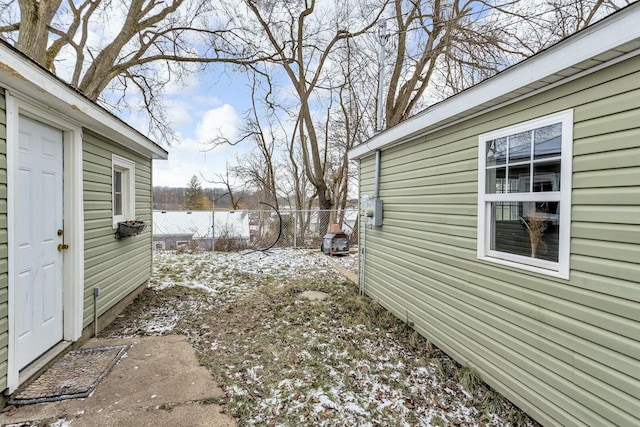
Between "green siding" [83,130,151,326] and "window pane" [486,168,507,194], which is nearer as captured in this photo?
"window pane" [486,168,507,194]

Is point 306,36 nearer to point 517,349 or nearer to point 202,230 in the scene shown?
point 202,230

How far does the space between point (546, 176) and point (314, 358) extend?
2.58 m

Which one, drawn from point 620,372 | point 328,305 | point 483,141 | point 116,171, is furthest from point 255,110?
point 620,372

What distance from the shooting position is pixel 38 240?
2.73 meters

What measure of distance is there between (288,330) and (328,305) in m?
1.06

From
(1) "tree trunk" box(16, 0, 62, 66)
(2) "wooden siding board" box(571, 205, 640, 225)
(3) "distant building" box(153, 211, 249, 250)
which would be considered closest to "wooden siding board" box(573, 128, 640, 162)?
(2) "wooden siding board" box(571, 205, 640, 225)

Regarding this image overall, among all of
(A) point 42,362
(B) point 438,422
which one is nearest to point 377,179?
(B) point 438,422

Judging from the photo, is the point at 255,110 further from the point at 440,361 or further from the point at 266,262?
the point at 440,361

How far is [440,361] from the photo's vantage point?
3.13 m

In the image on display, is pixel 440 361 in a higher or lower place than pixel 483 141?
lower

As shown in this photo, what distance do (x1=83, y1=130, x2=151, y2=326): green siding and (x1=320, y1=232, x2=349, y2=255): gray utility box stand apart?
519 centimetres

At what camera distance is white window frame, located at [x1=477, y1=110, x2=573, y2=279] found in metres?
2.07

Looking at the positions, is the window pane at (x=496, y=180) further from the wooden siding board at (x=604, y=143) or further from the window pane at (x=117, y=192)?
the window pane at (x=117, y=192)

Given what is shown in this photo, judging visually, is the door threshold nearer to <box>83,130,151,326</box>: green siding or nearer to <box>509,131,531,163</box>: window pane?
<box>83,130,151,326</box>: green siding
